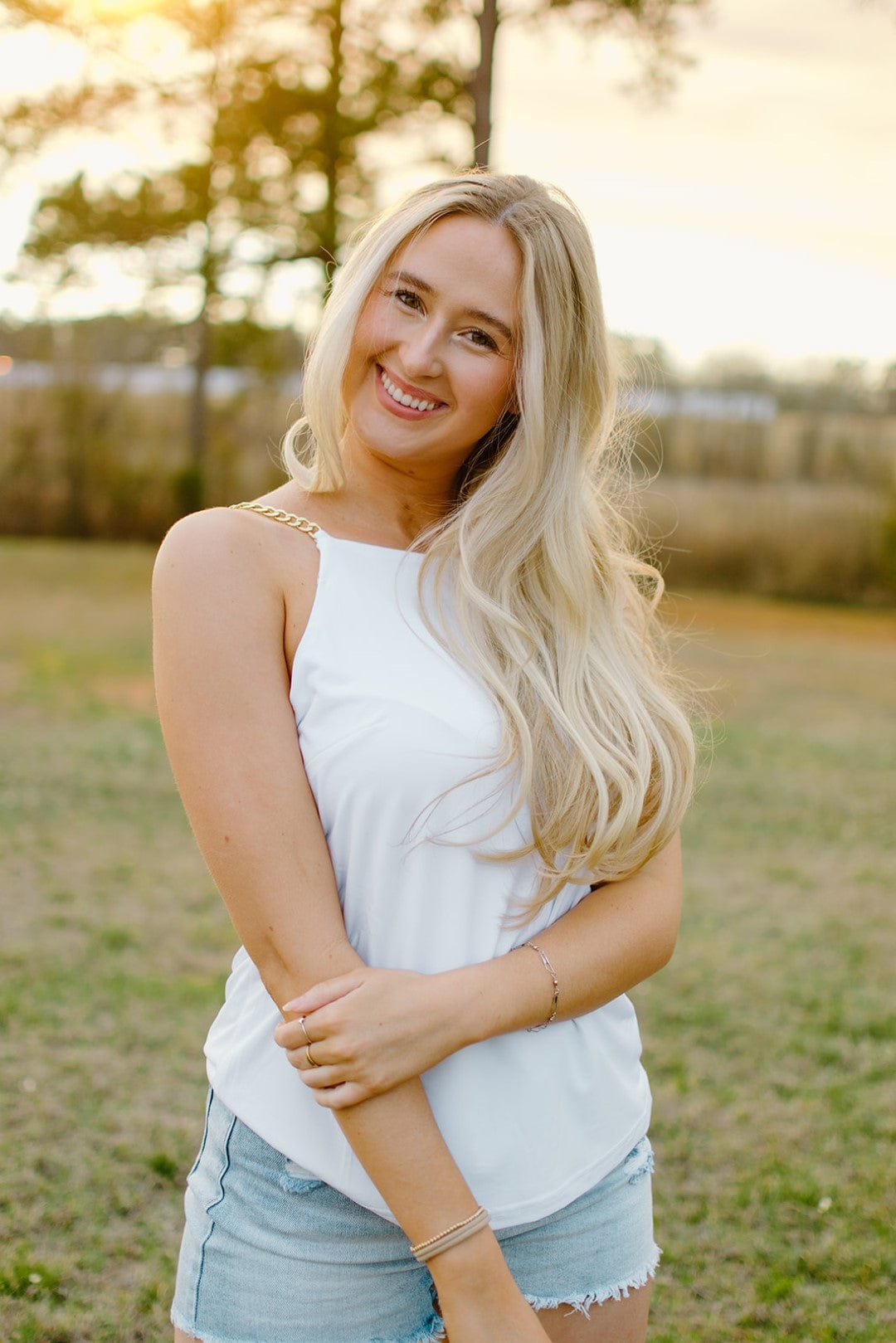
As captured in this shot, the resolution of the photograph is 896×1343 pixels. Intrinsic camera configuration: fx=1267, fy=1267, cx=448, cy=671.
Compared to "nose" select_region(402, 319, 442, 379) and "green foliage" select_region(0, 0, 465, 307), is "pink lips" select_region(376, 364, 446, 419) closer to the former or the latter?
"nose" select_region(402, 319, 442, 379)

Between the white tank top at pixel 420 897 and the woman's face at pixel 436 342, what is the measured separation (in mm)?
215

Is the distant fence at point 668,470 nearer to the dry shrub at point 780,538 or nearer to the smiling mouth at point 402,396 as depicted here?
the dry shrub at point 780,538

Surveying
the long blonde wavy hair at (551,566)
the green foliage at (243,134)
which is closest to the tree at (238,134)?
the green foliage at (243,134)

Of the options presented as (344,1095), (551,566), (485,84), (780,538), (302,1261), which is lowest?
(780,538)

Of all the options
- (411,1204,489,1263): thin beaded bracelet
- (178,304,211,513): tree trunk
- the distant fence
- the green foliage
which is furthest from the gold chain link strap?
the distant fence

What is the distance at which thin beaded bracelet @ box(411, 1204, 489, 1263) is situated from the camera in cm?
132

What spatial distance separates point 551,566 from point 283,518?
37 cm

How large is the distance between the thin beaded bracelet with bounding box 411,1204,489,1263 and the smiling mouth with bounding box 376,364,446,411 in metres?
0.96

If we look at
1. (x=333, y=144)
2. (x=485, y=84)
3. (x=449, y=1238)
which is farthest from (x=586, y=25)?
(x=333, y=144)

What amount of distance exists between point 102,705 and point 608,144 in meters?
4.91

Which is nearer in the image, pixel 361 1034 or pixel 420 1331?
pixel 361 1034

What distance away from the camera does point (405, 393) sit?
1608 mm

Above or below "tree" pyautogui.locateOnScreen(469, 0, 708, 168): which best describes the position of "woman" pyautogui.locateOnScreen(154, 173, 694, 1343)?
below

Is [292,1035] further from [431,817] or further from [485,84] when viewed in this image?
[485,84]
